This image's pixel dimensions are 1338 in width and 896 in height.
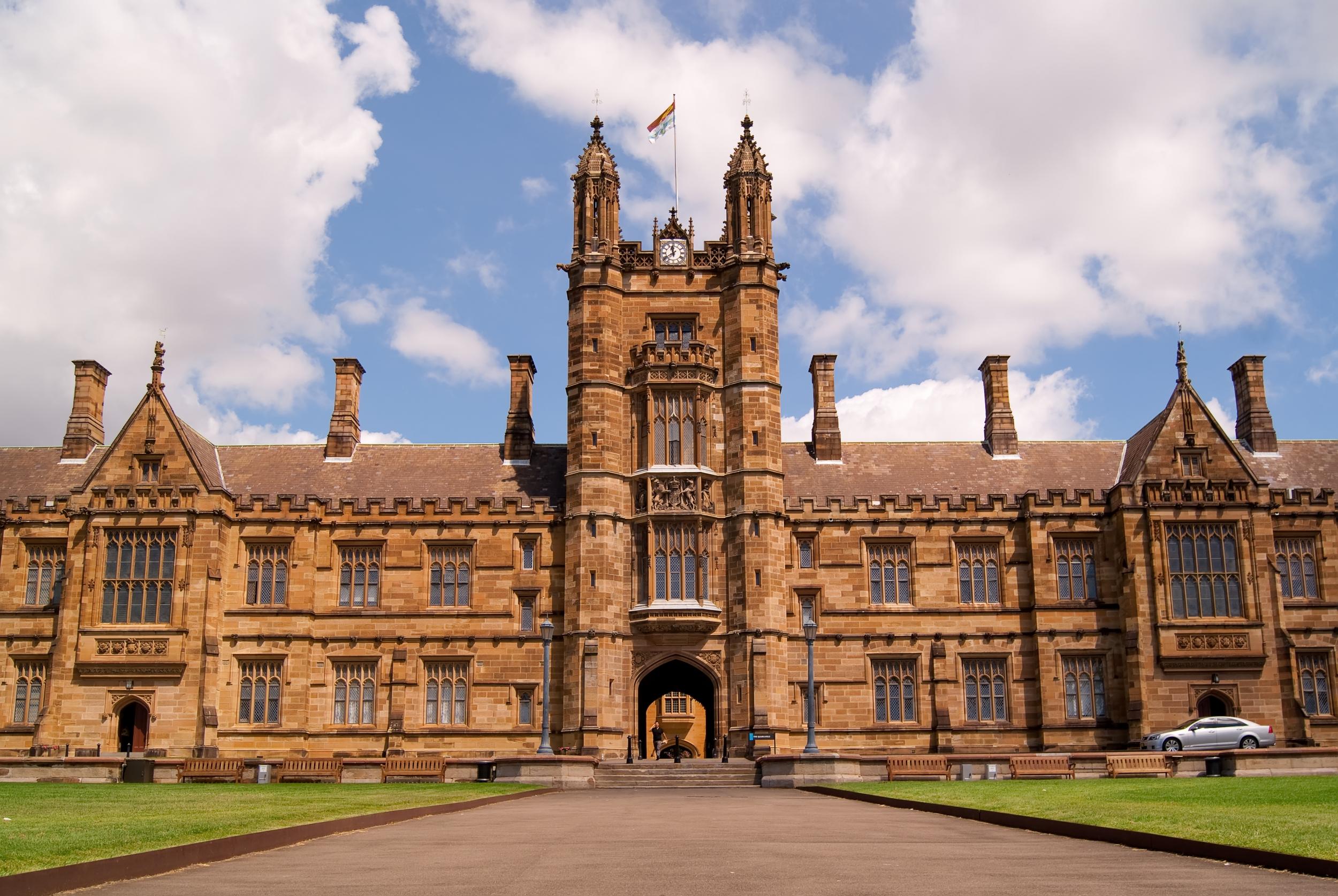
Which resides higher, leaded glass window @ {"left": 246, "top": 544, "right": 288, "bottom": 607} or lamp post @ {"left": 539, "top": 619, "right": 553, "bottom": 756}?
leaded glass window @ {"left": 246, "top": 544, "right": 288, "bottom": 607}

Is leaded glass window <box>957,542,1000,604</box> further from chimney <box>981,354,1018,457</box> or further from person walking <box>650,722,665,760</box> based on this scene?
person walking <box>650,722,665,760</box>

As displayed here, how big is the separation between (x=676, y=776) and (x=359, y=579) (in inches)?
571

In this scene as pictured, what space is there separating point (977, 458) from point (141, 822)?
37590 millimetres

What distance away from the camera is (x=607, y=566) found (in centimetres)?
4244

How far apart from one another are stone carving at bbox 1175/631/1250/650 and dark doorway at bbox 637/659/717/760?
610 inches

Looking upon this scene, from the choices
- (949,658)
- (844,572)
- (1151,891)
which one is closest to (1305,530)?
(949,658)

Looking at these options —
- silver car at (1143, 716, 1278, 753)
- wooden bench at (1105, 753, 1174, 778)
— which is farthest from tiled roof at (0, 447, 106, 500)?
silver car at (1143, 716, 1278, 753)

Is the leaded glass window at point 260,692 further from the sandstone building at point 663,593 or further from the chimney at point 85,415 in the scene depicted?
the chimney at point 85,415

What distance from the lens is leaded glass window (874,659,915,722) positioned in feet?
140

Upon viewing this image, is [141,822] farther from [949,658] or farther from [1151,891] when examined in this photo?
[949,658]

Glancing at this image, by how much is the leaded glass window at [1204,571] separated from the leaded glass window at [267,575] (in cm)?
3028

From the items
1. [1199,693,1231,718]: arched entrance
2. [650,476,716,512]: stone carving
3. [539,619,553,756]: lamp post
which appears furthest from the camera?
[650,476,716,512]: stone carving

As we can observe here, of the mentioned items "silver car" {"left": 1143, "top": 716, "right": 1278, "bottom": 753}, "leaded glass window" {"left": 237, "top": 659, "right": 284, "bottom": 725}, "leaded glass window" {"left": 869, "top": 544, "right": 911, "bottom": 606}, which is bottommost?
"silver car" {"left": 1143, "top": 716, "right": 1278, "bottom": 753}

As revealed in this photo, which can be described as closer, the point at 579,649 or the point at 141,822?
the point at 141,822
